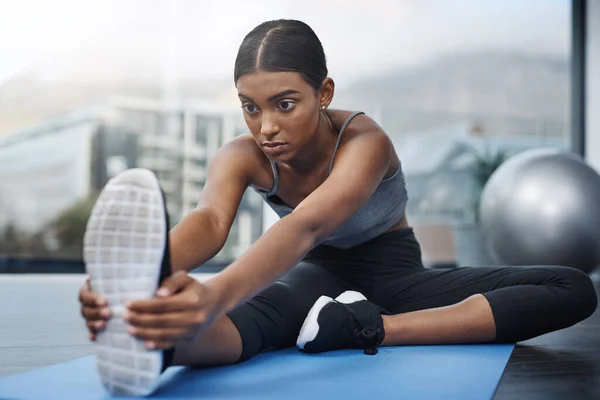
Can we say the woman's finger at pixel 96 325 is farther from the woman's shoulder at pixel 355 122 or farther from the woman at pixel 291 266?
the woman's shoulder at pixel 355 122

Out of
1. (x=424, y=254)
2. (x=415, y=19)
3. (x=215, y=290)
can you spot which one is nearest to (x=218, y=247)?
(x=215, y=290)

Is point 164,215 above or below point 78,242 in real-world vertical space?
above

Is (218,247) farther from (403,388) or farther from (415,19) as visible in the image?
(415,19)

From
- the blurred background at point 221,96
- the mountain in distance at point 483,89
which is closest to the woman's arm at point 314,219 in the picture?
the blurred background at point 221,96

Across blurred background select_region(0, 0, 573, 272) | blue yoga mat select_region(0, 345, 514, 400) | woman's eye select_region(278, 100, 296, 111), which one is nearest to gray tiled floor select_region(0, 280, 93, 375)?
blue yoga mat select_region(0, 345, 514, 400)

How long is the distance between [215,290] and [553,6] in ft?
15.5

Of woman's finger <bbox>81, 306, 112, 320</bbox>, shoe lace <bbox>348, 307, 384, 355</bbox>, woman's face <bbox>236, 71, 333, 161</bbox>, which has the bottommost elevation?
shoe lace <bbox>348, 307, 384, 355</bbox>

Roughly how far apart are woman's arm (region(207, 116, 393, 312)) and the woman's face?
0.11m

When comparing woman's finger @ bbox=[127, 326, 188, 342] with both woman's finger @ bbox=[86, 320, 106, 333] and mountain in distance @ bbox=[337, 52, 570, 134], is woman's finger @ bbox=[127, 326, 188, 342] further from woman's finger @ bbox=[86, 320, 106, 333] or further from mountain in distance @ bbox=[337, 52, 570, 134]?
mountain in distance @ bbox=[337, 52, 570, 134]

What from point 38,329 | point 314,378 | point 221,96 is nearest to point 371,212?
point 314,378

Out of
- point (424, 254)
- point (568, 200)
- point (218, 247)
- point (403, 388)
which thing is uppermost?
point (218, 247)

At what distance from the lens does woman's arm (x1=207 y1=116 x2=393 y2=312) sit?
112 centimetres

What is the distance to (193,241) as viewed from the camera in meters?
1.39

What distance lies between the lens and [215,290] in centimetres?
106
